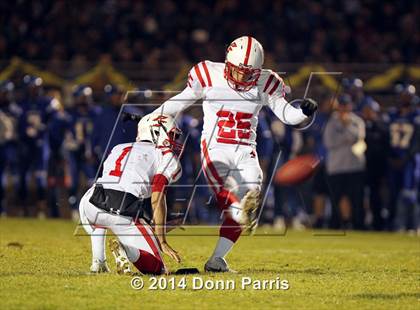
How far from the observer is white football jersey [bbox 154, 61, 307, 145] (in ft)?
30.2

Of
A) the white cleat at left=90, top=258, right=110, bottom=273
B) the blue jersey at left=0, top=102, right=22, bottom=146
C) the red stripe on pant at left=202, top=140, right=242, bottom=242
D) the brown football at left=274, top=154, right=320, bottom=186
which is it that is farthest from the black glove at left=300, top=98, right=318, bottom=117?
the blue jersey at left=0, top=102, right=22, bottom=146

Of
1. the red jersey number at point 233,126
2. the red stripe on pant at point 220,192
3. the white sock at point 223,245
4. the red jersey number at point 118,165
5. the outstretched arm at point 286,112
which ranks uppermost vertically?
the outstretched arm at point 286,112

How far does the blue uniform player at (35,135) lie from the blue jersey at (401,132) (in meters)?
4.98

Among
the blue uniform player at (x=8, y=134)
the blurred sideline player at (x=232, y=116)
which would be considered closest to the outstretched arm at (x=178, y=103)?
the blurred sideline player at (x=232, y=116)

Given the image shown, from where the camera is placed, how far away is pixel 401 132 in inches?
614

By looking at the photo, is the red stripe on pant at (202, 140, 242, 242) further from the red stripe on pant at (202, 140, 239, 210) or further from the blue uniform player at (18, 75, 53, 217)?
the blue uniform player at (18, 75, 53, 217)

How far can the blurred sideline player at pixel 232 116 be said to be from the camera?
8898 millimetres

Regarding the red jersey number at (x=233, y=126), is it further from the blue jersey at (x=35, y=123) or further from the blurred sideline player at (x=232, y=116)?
Result: the blue jersey at (x=35, y=123)

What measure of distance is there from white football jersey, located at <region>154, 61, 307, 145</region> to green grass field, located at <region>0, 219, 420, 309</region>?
115 cm

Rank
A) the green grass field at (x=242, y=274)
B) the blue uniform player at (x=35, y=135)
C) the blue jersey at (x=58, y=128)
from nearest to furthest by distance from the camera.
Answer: the green grass field at (x=242, y=274) → the blue jersey at (x=58, y=128) → the blue uniform player at (x=35, y=135)

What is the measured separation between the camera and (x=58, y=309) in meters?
6.94

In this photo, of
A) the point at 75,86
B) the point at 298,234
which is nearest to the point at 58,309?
the point at 298,234

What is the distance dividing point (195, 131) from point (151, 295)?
833cm

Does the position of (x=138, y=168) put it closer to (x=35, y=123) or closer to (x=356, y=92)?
(x=356, y=92)
